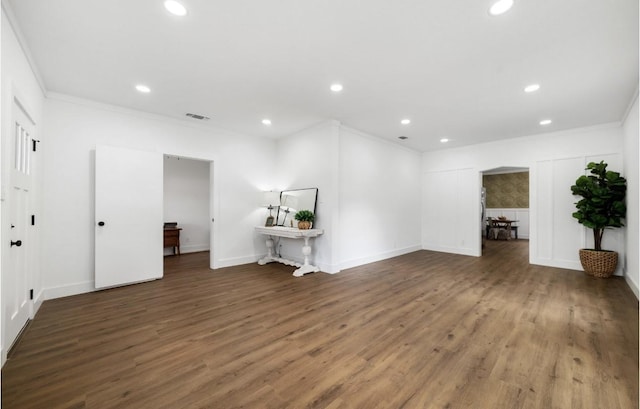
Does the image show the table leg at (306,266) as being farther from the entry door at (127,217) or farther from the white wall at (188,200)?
the white wall at (188,200)

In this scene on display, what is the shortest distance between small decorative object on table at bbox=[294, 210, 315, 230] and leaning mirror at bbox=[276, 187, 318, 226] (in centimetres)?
17

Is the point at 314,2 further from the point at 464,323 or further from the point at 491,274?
the point at 491,274

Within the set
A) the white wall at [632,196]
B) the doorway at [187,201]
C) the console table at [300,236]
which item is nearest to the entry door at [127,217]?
the console table at [300,236]

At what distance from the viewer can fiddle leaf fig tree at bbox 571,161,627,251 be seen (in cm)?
436

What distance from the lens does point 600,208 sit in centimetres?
449

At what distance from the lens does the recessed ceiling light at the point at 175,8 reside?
2.05 metres

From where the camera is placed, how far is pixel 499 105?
4.02 metres

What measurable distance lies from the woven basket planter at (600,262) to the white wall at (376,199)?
10.7ft

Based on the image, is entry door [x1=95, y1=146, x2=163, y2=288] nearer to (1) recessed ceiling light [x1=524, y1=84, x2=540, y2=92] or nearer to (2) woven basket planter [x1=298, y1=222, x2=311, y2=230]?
(2) woven basket planter [x1=298, y1=222, x2=311, y2=230]

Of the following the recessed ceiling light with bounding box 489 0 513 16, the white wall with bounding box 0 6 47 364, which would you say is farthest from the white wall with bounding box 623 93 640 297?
the white wall with bounding box 0 6 47 364

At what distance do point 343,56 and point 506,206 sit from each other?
10.5 meters

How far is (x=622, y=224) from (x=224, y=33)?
21.4 ft

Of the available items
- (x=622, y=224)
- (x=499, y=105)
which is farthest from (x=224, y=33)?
(x=622, y=224)

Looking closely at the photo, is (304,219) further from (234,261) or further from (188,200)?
(188,200)
